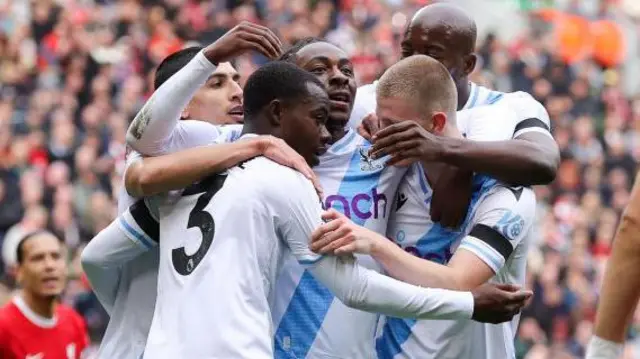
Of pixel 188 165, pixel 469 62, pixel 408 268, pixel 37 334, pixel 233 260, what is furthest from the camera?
pixel 37 334

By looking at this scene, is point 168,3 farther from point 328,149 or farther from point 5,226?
point 328,149

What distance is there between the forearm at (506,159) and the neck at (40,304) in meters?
4.04

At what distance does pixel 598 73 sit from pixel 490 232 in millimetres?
19327

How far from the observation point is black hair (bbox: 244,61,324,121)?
6.04 meters

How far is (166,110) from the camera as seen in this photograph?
6180 mm

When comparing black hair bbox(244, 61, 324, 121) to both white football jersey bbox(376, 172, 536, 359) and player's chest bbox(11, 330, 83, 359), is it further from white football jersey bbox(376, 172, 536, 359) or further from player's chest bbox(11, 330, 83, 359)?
player's chest bbox(11, 330, 83, 359)

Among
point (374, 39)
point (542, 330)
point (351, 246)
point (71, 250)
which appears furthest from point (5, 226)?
point (351, 246)

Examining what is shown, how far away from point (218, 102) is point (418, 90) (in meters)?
1.19

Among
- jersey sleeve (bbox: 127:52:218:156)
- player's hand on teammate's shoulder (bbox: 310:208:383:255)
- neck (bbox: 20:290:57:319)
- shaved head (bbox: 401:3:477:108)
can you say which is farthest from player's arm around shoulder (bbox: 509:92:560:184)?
neck (bbox: 20:290:57:319)

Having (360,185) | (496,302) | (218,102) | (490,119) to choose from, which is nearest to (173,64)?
(218,102)

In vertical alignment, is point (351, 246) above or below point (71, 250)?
above

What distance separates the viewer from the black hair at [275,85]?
19.8ft

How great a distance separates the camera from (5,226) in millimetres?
15195

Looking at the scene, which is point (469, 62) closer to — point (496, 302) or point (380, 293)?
point (496, 302)
